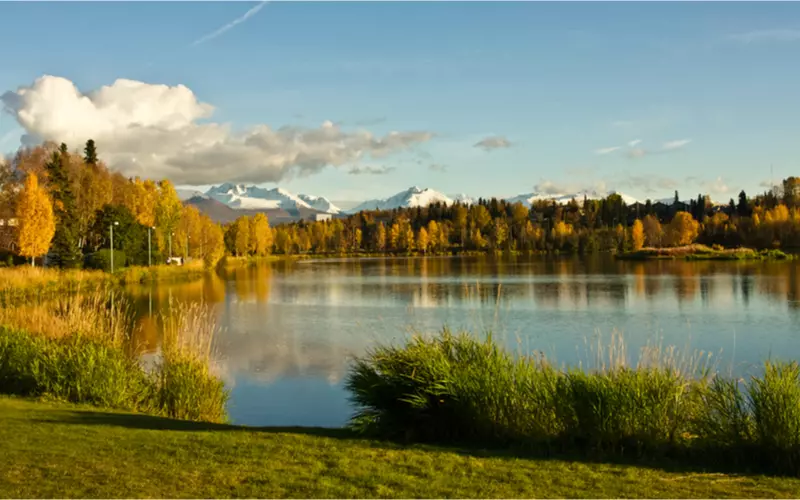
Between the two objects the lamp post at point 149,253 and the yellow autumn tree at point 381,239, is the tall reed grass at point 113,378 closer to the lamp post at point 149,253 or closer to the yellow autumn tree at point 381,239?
the lamp post at point 149,253

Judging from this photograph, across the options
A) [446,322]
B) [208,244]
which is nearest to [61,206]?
[208,244]

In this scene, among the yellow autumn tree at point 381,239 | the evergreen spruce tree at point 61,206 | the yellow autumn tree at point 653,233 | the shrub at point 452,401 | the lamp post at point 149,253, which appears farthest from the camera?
the yellow autumn tree at point 381,239

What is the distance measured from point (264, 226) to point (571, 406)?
117 m

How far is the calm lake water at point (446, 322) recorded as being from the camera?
14719 millimetres

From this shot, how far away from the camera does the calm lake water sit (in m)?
14.7

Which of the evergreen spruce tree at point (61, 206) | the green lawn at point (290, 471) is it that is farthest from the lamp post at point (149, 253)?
the green lawn at point (290, 471)

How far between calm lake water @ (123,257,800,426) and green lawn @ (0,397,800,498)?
276 cm

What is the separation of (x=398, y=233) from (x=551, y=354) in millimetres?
136580

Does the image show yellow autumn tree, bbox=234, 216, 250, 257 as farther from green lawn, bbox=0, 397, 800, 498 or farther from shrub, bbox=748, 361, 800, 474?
shrub, bbox=748, 361, 800, 474

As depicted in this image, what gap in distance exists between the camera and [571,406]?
830cm

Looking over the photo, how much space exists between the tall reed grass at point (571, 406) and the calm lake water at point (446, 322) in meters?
1.26

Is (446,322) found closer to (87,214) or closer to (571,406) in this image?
(571,406)

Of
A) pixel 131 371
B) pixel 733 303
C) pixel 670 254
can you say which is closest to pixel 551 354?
pixel 131 371

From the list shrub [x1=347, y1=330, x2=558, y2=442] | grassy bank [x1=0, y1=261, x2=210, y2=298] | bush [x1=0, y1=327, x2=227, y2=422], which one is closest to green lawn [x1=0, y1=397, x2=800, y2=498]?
shrub [x1=347, y1=330, x2=558, y2=442]
